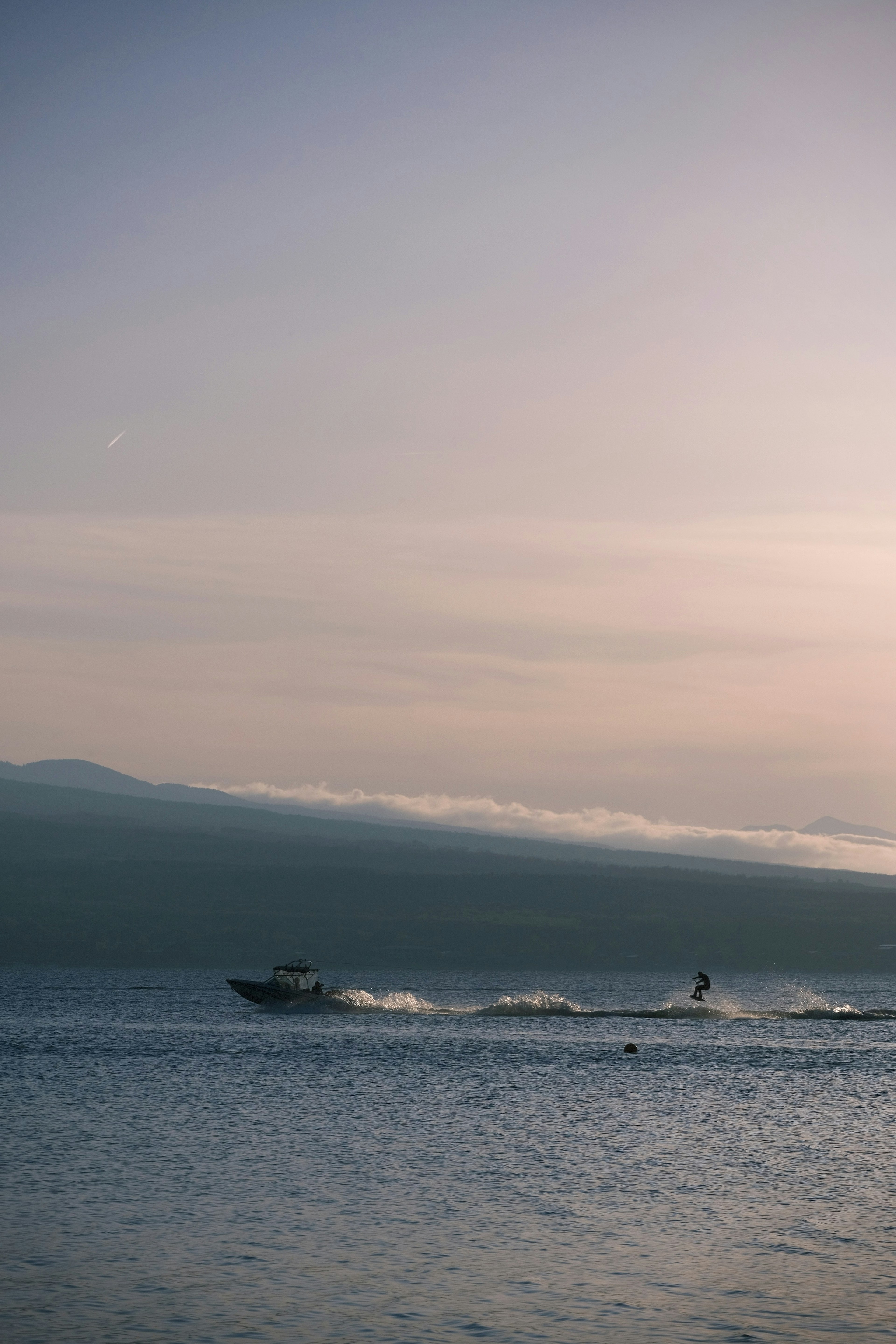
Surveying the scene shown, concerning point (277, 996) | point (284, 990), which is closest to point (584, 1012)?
point (284, 990)

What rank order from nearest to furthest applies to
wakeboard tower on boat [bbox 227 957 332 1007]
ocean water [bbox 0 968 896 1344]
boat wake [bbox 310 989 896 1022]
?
ocean water [bbox 0 968 896 1344], wakeboard tower on boat [bbox 227 957 332 1007], boat wake [bbox 310 989 896 1022]

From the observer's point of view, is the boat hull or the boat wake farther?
the boat wake

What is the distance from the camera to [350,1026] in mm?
118938

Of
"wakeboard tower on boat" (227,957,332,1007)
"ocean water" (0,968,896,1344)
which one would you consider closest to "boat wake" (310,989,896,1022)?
"wakeboard tower on boat" (227,957,332,1007)

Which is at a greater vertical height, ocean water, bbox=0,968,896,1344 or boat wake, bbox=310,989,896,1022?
ocean water, bbox=0,968,896,1344

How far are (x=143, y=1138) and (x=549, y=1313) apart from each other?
28.2 metres

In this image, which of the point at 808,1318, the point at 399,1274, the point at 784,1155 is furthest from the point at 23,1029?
the point at 808,1318

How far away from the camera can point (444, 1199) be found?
4044cm

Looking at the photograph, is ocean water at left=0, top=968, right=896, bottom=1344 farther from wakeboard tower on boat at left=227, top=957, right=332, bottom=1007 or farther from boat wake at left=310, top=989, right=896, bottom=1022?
boat wake at left=310, top=989, right=896, bottom=1022

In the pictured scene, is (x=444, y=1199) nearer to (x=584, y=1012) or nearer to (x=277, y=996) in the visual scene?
(x=277, y=996)

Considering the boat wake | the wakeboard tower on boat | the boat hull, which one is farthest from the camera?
the boat wake

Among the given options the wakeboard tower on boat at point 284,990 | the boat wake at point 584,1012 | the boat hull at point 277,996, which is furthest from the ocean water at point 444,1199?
the boat wake at point 584,1012

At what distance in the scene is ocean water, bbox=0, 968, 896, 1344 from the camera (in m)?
27.9

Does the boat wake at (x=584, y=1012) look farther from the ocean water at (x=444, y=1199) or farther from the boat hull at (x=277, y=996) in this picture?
the ocean water at (x=444, y=1199)
